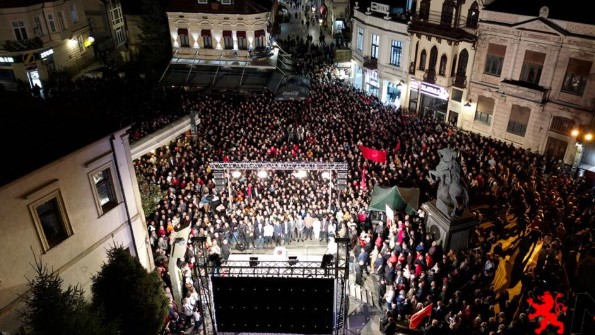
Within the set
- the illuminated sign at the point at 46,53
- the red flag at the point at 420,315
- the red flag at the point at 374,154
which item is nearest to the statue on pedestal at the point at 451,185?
the red flag at the point at 420,315

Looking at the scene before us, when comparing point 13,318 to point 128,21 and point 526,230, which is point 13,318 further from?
point 128,21

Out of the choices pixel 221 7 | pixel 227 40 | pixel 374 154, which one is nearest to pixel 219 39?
pixel 227 40

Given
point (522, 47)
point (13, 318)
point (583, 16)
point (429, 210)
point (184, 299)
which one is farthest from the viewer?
point (522, 47)

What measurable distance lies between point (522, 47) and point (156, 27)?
3021cm

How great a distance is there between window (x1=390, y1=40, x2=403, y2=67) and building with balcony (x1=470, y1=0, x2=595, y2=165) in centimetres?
599

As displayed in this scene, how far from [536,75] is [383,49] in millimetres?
11465

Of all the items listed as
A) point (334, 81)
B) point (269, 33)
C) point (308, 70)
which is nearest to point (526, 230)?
point (334, 81)

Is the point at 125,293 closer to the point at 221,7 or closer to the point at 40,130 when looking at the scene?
the point at 40,130

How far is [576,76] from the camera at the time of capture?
77.7 feet

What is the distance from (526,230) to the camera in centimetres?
1770

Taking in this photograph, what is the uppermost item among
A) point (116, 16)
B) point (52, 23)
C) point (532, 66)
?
point (52, 23)

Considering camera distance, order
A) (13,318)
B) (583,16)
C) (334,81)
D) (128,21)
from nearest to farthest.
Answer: (13,318), (583,16), (334,81), (128,21)

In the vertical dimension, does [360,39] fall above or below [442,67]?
above

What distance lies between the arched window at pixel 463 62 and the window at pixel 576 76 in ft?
20.2
